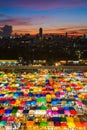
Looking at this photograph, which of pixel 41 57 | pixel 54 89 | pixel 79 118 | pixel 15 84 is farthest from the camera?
pixel 41 57

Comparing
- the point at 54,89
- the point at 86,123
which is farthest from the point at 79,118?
the point at 54,89

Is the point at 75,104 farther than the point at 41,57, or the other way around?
the point at 41,57

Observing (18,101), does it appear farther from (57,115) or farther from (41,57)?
(41,57)

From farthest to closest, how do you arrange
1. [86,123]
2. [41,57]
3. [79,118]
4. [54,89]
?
[41,57]
[54,89]
[79,118]
[86,123]

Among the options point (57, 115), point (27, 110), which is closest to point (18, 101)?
point (27, 110)

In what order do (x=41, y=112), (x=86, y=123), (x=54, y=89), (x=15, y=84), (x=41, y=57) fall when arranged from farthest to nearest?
(x=41, y=57) → (x=15, y=84) → (x=54, y=89) → (x=41, y=112) → (x=86, y=123)

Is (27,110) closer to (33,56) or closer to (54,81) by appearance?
(54,81)
